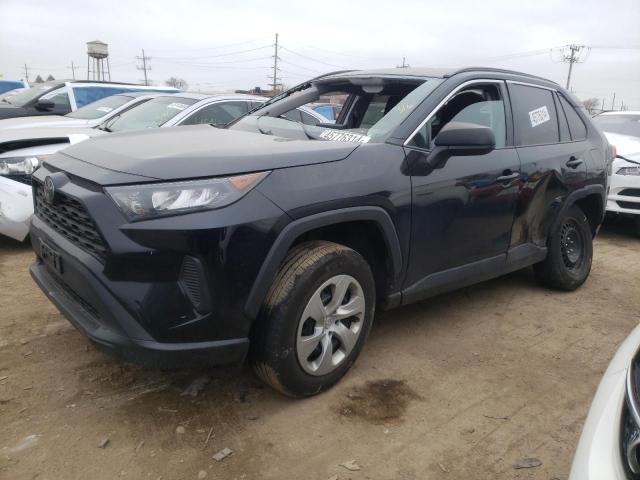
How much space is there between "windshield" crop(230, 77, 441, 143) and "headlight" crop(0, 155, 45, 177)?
2319 millimetres

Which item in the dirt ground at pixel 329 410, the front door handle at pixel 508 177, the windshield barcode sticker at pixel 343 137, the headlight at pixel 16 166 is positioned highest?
the windshield barcode sticker at pixel 343 137

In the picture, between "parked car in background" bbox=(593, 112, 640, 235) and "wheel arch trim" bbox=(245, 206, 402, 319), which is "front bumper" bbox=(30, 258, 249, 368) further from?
"parked car in background" bbox=(593, 112, 640, 235)

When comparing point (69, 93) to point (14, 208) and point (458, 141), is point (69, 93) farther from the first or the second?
point (458, 141)

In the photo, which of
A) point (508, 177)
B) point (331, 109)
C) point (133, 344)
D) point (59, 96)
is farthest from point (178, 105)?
point (59, 96)

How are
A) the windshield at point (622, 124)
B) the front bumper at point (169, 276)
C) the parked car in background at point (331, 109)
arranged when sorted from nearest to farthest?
the front bumper at point (169, 276)
the parked car in background at point (331, 109)
the windshield at point (622, 124)

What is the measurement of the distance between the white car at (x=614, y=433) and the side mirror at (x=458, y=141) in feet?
4.73

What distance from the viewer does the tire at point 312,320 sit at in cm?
237

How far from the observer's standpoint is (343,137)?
9.47 feet

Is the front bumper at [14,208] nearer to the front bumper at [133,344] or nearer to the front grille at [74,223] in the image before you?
the front grille at [74,223]

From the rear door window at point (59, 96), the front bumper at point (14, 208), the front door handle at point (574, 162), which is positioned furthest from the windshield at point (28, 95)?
the front door handle at point (574, 162)

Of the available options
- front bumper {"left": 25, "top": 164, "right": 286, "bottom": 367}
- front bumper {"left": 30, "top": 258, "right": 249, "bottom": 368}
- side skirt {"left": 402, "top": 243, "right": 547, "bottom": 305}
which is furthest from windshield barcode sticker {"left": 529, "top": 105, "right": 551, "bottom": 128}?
front bumper {"left": 30, "top": 258, "right": 249, "bottom": 368}

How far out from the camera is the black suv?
2.12 m

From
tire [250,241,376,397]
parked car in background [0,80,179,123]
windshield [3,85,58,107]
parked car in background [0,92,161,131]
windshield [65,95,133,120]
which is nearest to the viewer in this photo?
tire [250,241,376,397]

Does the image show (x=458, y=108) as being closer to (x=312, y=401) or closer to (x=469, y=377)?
(x=469, y=377)
